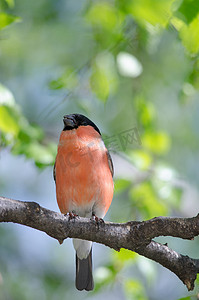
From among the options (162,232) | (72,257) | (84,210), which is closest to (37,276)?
(72,257)

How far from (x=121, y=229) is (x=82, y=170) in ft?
4.39

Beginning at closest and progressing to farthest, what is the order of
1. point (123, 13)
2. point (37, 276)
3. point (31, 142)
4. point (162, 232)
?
point (162, 232) → point (123, 13) → point (31, 142) → point (37, 276)

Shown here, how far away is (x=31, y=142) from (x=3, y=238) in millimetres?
5059

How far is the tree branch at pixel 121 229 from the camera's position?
3.11 metres

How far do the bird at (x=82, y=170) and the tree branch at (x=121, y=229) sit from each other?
3.43 ft

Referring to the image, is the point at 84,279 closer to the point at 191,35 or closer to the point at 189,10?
the point at 191,35

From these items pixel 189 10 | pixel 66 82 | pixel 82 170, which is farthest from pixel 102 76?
pixel 189 10

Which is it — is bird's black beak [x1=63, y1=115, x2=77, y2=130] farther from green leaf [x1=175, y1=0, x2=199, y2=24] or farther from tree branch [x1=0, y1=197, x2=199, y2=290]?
green leaf [x1=175, y1=0, x2=199, y2=24]

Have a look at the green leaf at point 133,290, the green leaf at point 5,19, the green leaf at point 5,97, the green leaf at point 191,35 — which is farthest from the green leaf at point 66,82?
the green leaf at point 133,290

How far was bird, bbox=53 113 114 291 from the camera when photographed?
4645 mm

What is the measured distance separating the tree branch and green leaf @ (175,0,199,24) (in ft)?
5.34

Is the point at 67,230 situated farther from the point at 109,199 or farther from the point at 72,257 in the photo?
the point at 72,257

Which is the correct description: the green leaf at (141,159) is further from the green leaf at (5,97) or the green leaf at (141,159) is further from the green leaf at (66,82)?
the green leaf at (5,97)

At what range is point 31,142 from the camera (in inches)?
193
